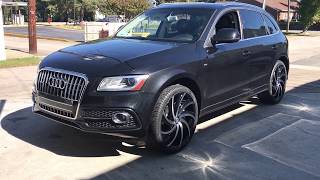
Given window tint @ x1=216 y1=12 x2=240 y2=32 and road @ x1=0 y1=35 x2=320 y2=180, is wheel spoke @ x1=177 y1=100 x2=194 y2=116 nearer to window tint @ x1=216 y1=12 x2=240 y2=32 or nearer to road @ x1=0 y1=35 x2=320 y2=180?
road @ x1=0 y1=35 x2=320 y2=180

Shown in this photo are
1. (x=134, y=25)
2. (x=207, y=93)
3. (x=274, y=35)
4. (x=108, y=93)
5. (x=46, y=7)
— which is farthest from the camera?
(x=46, y=7)

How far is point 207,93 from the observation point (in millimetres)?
6148

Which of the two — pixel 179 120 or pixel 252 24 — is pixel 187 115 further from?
pixel 252 24

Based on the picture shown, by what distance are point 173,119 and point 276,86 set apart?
345 centimetres

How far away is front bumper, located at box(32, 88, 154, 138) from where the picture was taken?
16.5ft

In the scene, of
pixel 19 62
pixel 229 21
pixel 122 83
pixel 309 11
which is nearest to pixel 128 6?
pixel 309 11

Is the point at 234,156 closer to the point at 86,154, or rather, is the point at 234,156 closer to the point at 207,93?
the point at 207,93

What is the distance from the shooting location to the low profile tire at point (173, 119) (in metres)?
5.28

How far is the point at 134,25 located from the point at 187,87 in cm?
170

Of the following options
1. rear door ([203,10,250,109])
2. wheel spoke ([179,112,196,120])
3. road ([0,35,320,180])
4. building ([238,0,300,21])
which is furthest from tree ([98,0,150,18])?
wheel spoke ([179,112,196,120])

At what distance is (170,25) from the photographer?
21.6ft

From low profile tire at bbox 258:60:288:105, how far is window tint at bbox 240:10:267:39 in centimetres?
79

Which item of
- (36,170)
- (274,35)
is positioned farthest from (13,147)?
(274,35)

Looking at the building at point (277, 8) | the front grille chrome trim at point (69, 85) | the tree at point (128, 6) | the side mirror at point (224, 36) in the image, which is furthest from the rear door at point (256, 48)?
the building at point (277, 8)
